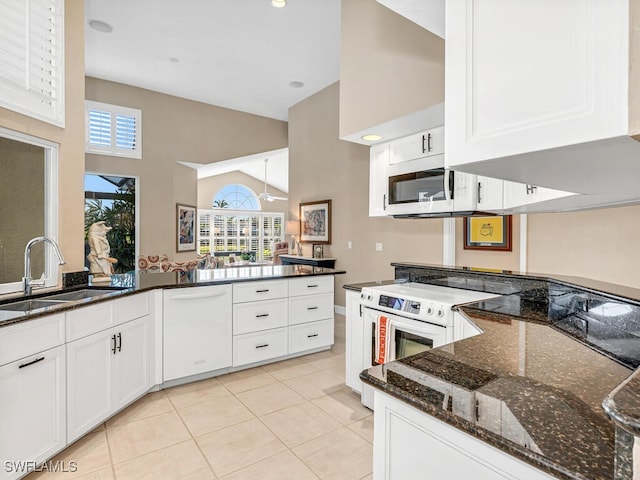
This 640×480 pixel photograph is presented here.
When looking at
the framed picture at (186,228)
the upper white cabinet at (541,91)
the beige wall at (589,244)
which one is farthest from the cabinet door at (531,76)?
the framed picture at (186,228)

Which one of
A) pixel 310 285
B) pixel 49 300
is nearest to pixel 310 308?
pixel 310 285

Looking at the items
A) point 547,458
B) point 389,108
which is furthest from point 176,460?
point 389,108

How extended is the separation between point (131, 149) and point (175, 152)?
2.38 feet

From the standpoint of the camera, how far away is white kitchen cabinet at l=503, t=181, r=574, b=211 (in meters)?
1.42

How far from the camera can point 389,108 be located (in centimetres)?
290

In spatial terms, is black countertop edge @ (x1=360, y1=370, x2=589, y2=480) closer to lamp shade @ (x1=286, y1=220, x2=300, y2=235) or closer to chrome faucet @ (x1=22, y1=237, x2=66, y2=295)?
chrome faucet @ (x1=22, y1=237, x2=66, y2=295)

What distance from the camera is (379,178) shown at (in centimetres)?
344

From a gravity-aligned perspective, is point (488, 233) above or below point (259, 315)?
above

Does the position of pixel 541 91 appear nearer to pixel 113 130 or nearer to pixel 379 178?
pixel 379 178

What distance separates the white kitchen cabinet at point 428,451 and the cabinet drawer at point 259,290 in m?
2.25

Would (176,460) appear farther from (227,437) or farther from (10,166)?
(10,166)

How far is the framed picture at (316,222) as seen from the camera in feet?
19.8

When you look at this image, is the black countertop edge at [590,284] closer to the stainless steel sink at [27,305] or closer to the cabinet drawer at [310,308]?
the cabinet drawer at [310,308]

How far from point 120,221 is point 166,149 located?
4.95 ft
